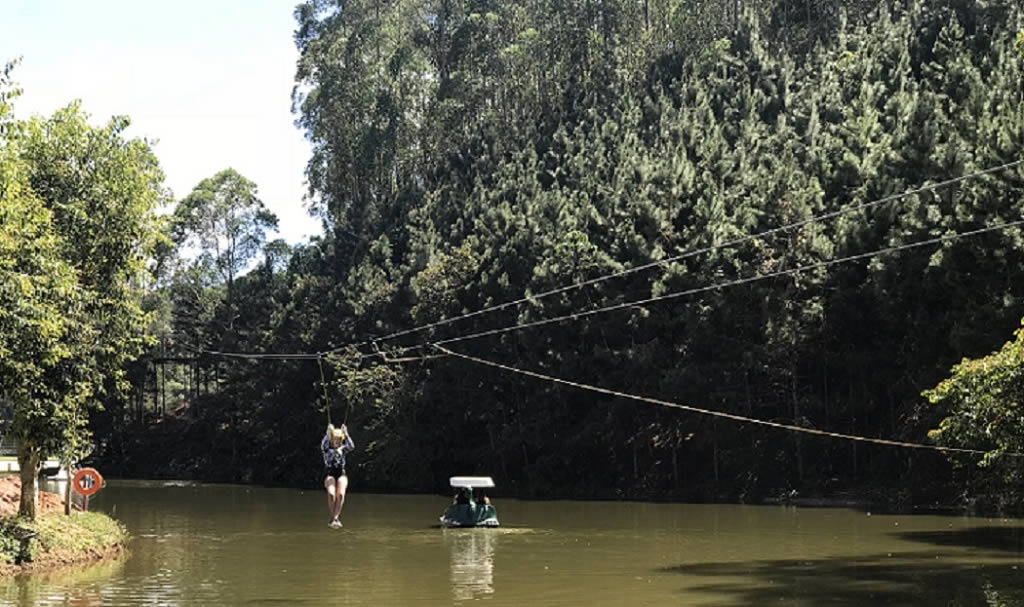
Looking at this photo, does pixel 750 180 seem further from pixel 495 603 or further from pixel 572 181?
pixel 495 603

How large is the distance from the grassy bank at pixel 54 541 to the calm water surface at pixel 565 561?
725mm

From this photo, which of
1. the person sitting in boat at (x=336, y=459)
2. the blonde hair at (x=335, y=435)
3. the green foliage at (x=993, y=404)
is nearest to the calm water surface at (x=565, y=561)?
the green foliage at (x=993, y=404)

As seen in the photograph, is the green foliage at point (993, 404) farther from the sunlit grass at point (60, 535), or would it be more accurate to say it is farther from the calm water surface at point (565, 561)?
the sunlit grass at point (60, 535)

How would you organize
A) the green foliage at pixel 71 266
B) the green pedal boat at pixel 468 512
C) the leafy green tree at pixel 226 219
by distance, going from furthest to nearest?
the leafy green tree at pixel 226 219 → the green pedal boat at pixel 468 512 → the green foliage at pixel 71 266

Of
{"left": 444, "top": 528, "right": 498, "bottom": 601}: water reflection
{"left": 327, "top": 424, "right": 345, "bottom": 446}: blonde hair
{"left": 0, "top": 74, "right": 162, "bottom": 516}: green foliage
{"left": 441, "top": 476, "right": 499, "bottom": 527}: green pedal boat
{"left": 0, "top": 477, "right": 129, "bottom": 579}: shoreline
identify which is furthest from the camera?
{"left": 441, "top": 476, "right": 499, "bottom": 527}: green pedal boat

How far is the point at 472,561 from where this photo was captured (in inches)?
1399

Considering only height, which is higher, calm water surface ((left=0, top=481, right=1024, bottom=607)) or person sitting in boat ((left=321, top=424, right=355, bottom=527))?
person sitting in boat ((left=321, top=424, right=355, bottom=527))

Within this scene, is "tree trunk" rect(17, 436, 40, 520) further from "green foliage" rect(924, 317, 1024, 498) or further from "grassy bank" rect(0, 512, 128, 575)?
"green foliage" rect(924, 317, 1024, 498)

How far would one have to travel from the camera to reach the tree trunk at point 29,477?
106ft

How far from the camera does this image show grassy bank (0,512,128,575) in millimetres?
30500

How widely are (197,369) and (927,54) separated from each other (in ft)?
181

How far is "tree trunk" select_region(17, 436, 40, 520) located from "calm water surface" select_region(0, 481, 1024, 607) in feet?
7.11

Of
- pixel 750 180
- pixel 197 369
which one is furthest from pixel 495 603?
pixel 197 369

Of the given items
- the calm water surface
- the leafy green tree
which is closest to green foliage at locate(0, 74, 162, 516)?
the calm water surface
